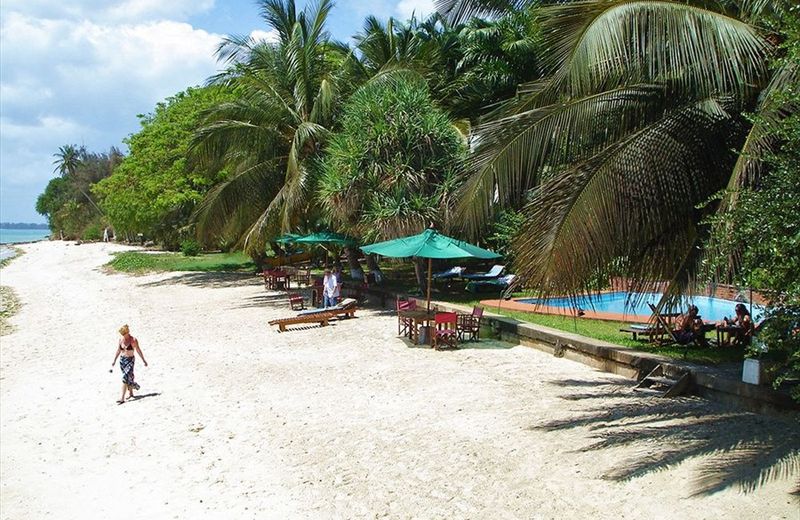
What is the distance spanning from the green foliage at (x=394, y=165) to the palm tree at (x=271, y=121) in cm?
272

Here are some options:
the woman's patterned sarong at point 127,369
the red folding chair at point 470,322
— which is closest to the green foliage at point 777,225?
the red folding chair at point 470,322

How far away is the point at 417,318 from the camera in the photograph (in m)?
13.2

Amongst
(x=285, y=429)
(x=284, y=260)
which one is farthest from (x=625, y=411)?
(x=284, y=260)

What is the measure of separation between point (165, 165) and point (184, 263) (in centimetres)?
965

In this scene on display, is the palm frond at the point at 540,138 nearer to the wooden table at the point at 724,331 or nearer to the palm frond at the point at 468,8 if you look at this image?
the wooden table at the point at 724,331

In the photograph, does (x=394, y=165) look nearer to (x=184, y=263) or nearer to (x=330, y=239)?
(x=330, y=239)

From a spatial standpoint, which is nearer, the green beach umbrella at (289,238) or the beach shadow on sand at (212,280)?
the green beach umbrella at (289,238)

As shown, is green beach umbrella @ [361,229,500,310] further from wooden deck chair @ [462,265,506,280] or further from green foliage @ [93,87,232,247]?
green foliage @ [93,87,232,247]

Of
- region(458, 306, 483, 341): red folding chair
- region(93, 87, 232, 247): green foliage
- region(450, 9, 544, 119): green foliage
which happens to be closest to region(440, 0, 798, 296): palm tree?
region(458, 306, 483, 341): red folding chair

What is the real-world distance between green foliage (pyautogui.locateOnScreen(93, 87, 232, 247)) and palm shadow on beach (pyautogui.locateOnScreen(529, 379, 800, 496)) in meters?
23.9

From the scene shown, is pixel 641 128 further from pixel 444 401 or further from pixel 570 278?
pixel 444 401

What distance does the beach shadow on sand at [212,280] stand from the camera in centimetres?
2783

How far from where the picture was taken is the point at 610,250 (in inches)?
256

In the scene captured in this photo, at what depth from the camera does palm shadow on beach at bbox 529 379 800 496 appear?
564 centimetres
